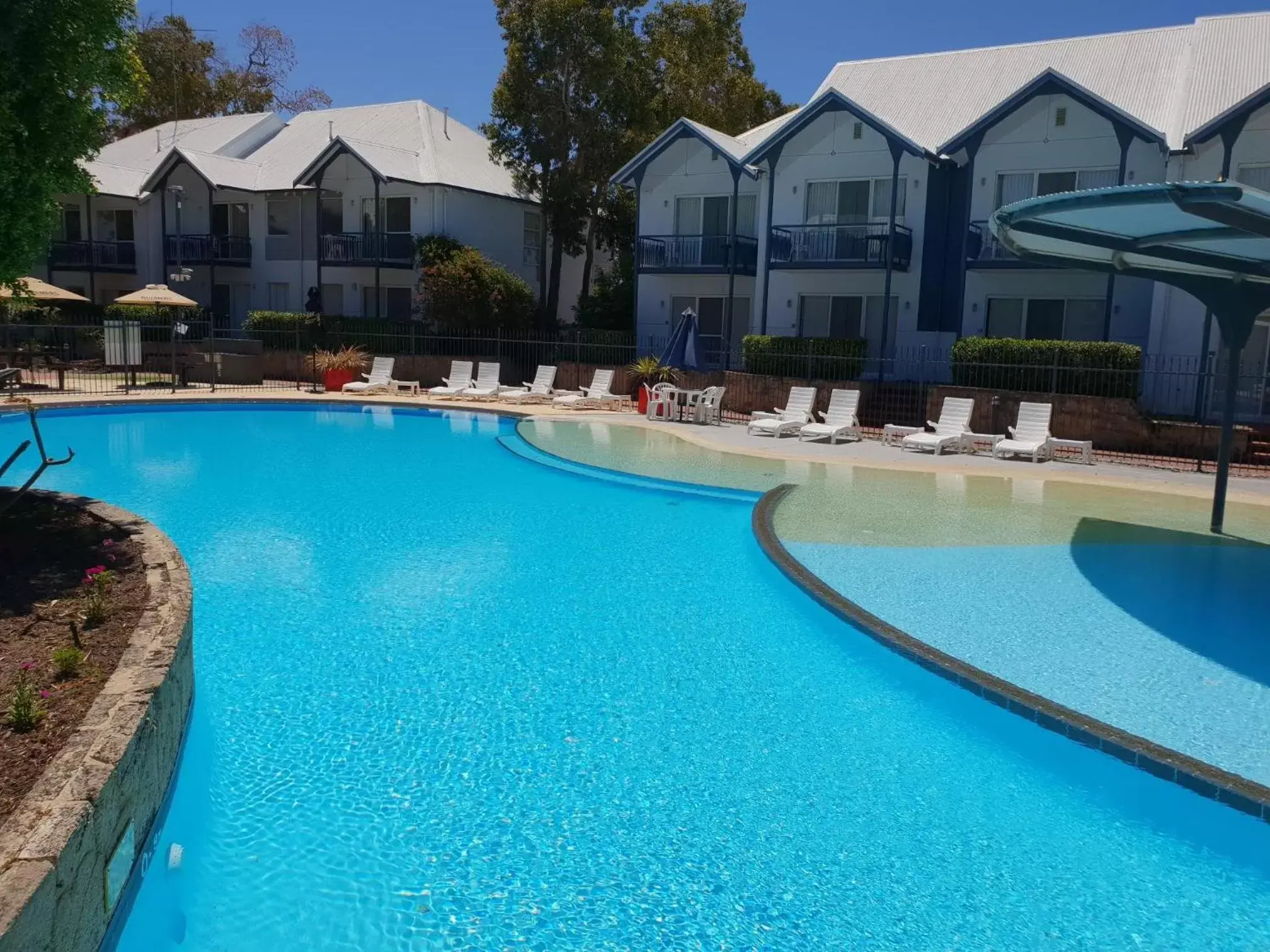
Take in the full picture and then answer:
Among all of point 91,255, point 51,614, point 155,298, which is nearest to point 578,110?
point 155,298

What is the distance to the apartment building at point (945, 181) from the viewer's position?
810 inches

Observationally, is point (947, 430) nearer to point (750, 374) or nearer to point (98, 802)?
point (750, 374)

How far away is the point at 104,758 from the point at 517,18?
29466mm

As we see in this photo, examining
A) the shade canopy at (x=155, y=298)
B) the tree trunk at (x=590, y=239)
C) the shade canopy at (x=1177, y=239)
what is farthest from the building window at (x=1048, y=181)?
the shade canopy at (x=155, y=298)

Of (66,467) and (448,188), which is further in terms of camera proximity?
(448,188)

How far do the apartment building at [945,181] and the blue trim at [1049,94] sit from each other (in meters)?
0.04

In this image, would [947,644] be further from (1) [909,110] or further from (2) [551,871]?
(1) [909,110]

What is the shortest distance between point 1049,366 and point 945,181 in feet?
23.0

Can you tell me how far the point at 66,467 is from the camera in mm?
14609

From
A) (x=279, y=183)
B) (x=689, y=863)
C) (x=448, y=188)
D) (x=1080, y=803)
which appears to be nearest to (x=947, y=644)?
(x=1080, y=803)

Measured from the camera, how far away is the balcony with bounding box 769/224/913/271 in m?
23.5

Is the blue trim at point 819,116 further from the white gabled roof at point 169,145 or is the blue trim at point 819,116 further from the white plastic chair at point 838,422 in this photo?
the white gabled roof at point 169,145

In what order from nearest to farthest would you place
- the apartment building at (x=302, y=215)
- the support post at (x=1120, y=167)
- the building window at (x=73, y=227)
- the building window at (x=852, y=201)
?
the support post at (x=1120, y=167) < the building window at (x=852, y=201) < the apartment building at (x=302, y=215) < the building window at (x=73, y=227)

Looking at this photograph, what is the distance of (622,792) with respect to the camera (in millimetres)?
5383
